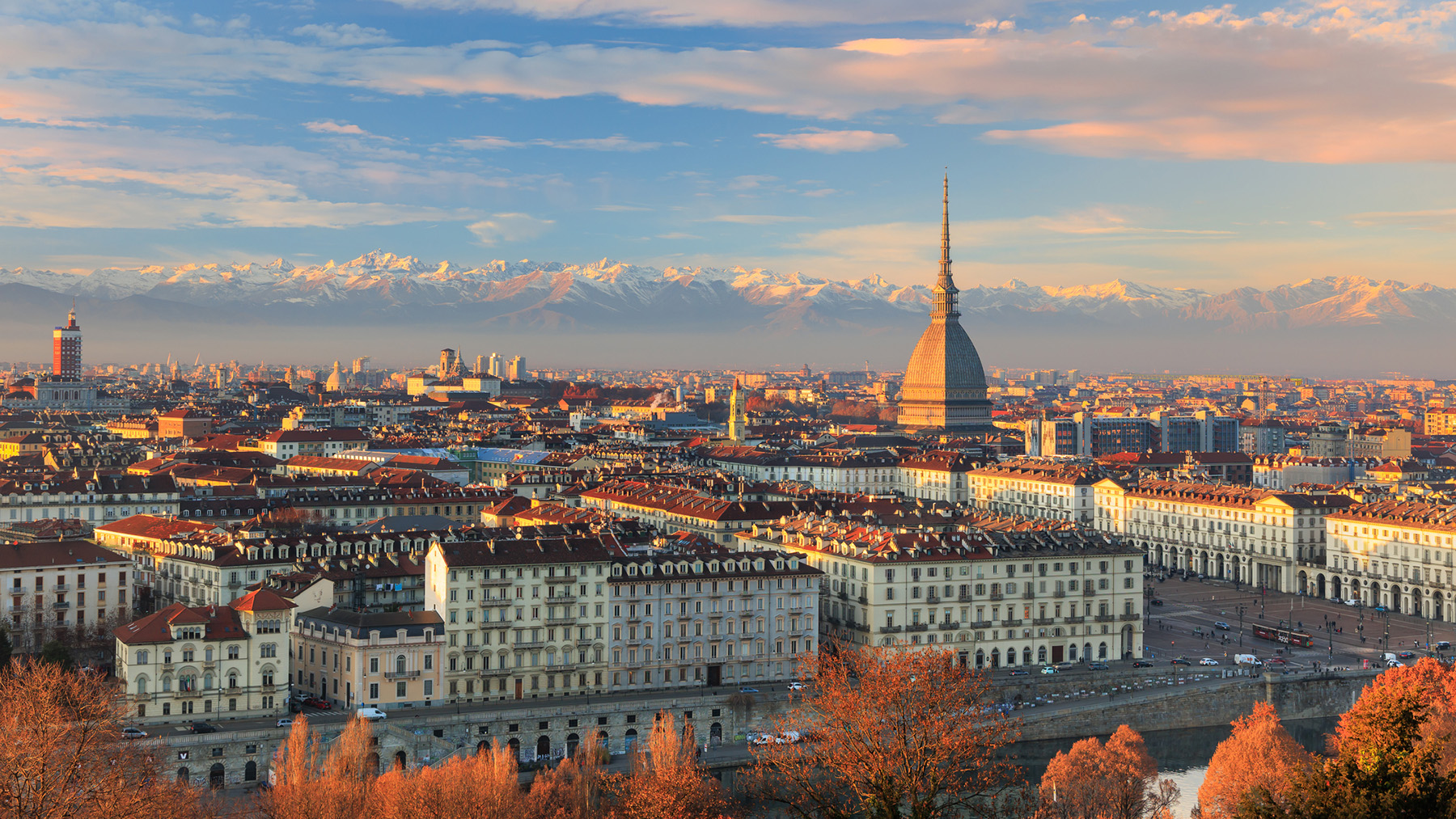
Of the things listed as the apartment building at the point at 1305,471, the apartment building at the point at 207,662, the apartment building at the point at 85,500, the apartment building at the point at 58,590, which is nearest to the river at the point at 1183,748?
the apartment building at the point at 207,662

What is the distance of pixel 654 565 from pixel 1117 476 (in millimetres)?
73594

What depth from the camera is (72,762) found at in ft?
135

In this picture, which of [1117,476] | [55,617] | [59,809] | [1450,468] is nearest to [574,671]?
[55,617]

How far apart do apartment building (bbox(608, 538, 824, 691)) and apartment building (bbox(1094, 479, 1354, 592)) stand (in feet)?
155

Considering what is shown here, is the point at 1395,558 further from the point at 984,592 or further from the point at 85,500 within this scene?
the point at 85,500

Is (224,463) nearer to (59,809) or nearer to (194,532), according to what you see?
(194,532)

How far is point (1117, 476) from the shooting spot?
140500mm

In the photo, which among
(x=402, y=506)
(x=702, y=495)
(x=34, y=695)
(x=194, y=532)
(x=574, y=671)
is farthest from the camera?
(x=402, y=506)

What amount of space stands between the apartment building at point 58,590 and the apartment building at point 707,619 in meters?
23.6

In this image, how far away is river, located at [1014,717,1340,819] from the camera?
69019mm

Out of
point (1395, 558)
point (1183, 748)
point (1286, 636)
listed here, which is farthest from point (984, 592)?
point (1395, 558)

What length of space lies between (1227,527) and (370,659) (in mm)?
69133

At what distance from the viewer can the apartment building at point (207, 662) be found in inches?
2564

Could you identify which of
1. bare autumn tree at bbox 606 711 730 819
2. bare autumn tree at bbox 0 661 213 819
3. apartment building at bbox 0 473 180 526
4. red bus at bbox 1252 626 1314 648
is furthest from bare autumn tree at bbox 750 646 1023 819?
apartment building at bbox 0 473 180 526
